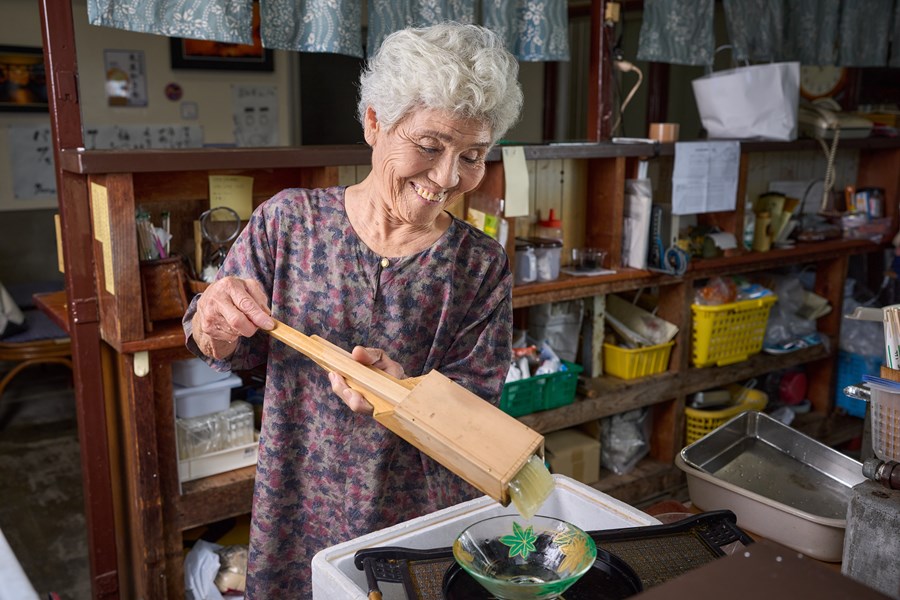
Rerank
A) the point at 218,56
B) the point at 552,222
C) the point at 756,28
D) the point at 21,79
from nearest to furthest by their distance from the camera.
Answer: the point at 552,222
the point at 756,28
the point at 21,79
the point at 218,56

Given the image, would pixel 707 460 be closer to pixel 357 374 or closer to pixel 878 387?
pixel 878 387

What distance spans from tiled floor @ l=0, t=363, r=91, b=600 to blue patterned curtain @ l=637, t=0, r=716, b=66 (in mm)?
3044

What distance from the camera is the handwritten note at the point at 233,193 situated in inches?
96.7

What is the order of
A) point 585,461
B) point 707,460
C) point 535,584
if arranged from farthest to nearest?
point 585,461 → point 707,460 → point 535,584

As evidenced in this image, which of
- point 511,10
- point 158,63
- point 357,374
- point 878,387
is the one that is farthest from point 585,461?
point 158,63

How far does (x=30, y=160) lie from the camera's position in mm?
5293

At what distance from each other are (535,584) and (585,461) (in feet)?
7.71

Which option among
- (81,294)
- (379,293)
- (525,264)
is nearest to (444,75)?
(379,293)

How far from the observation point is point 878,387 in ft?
4.54

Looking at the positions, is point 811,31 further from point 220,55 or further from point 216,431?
point 220,55

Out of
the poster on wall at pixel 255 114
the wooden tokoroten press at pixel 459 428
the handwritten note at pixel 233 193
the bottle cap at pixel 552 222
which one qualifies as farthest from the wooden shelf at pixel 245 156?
the poster on wall at pixel 255 114

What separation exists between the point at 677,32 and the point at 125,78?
140 inches

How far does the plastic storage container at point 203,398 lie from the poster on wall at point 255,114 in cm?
337

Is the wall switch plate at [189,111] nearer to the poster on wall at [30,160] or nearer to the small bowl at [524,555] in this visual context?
the poster on wall at [30,160]
